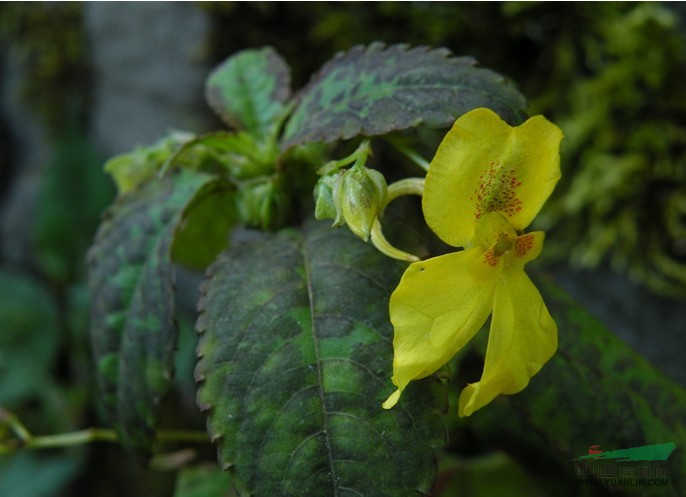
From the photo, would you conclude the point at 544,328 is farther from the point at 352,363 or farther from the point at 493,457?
the point at 493,457

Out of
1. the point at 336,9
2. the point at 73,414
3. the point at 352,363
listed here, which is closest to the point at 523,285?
the point at 352,363

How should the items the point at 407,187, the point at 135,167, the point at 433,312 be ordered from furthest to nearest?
the point at 135,167, the point at 407,187, the point at 433,312

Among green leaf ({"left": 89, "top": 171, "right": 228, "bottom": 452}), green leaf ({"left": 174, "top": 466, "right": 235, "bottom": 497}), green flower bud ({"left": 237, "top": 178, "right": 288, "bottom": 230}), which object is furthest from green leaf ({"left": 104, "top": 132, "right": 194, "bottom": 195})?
green leaf ({"left": 174, "top": 466, "right": 235, "bottom": 497})

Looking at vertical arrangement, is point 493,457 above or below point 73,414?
above

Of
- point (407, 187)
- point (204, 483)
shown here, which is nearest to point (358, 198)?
point (407, 187)

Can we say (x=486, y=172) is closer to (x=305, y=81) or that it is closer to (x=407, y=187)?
(x=407, y=187)

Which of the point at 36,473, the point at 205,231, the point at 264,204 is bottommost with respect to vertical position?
the point at 36,473

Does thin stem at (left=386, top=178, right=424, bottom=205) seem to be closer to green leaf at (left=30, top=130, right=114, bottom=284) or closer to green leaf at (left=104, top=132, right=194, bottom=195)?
Answer: green leaf at (left=104, top=132, right=194, bottom=195)
